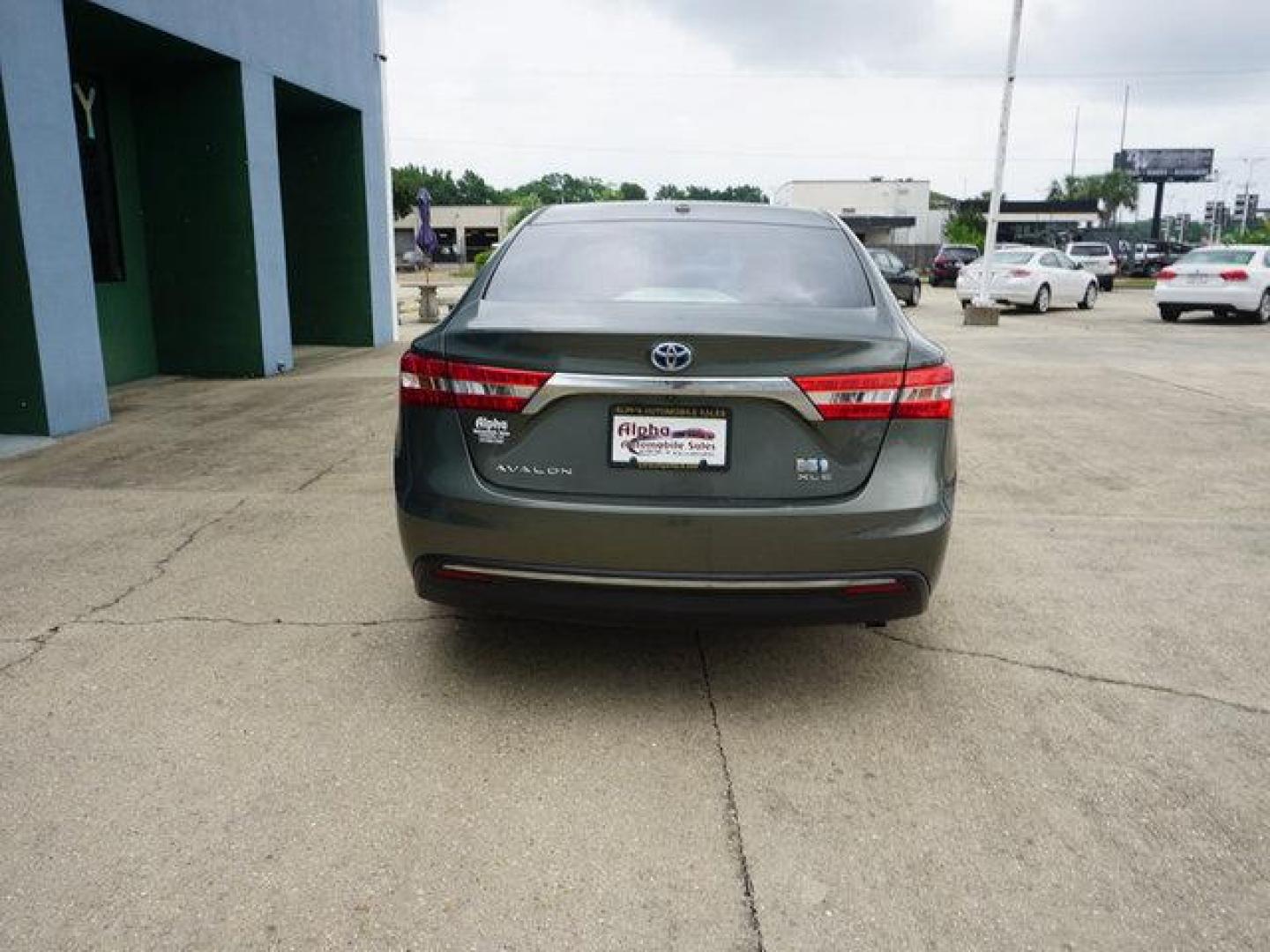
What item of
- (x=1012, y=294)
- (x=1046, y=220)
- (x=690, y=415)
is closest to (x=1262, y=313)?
(x=1012, y=294)

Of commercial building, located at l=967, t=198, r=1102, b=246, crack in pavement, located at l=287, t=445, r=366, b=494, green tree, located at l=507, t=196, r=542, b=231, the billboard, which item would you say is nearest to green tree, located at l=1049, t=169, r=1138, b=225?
the billboard

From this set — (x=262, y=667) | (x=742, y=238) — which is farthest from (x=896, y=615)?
(x=262, y=667)

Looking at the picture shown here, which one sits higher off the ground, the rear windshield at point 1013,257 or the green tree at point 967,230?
the green tree at point 967,230

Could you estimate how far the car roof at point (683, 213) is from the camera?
3932 mm

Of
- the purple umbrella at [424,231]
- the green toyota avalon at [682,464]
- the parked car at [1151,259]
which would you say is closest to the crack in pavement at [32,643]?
the green toyota avalon at [682,464]

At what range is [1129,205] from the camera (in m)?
115

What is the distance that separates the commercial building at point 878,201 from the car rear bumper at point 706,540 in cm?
7009

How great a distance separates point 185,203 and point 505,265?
28.5 feet

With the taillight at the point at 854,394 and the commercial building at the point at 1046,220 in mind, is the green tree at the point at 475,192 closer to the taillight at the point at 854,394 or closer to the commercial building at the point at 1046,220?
the commercial building at the point at 1046,220

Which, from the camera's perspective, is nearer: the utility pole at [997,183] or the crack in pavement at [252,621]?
the crack in pavement at [252,621]

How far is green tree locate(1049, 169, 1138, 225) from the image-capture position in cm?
10575

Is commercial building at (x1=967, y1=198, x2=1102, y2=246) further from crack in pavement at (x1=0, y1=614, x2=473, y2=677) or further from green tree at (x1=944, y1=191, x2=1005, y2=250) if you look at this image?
crack in pavement at (x1=0, y1=614, x2=473, y2=677)

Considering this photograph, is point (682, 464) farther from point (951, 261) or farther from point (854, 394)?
point (951, 261)

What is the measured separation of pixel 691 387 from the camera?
2826 millimetres
